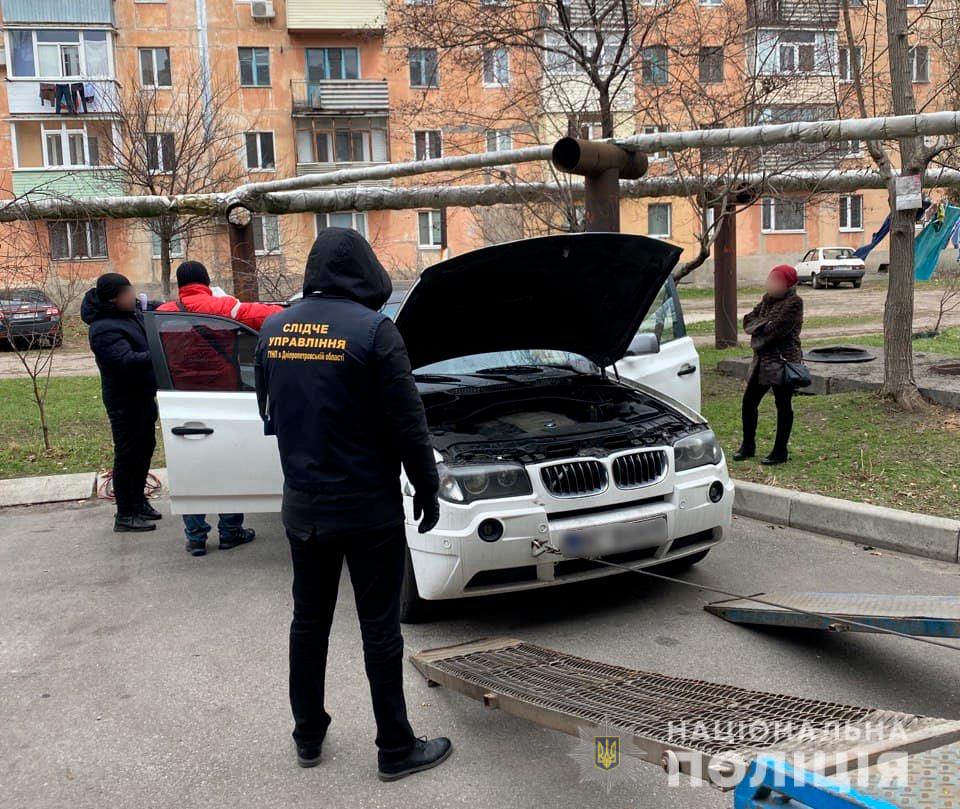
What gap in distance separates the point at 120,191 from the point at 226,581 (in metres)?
23.3

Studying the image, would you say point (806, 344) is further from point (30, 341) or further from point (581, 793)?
point (581, 793)

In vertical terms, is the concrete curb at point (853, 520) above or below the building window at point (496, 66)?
below

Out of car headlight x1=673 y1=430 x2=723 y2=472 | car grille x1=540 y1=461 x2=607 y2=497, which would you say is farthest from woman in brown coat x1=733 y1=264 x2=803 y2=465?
car grille x1=540 y1=461 x2=607 y2=497

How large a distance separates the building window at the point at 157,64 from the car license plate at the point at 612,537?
35667 mm

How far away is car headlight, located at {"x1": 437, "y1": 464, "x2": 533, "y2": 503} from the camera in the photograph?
462 centimetres

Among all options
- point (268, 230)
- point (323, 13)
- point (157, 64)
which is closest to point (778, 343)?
point (268, 230)

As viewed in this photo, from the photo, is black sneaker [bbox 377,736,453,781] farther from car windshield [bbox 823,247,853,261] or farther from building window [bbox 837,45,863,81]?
car windshield [bbox 823,247,853,261]

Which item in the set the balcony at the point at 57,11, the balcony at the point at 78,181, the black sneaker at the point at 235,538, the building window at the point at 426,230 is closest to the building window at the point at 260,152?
the building window at the point at 426,230

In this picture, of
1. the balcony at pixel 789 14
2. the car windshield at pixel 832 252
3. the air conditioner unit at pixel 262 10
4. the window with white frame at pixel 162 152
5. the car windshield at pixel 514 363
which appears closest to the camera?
the car windshield at pixel 514 363

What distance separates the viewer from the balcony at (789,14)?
10.6 metres

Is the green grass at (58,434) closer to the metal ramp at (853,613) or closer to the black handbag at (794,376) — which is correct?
the black handbag at (794,376)

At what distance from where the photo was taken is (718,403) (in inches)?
413

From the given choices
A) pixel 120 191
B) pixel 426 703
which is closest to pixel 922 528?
pixel 426 703

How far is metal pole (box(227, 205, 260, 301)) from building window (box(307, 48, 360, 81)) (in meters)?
29.0
